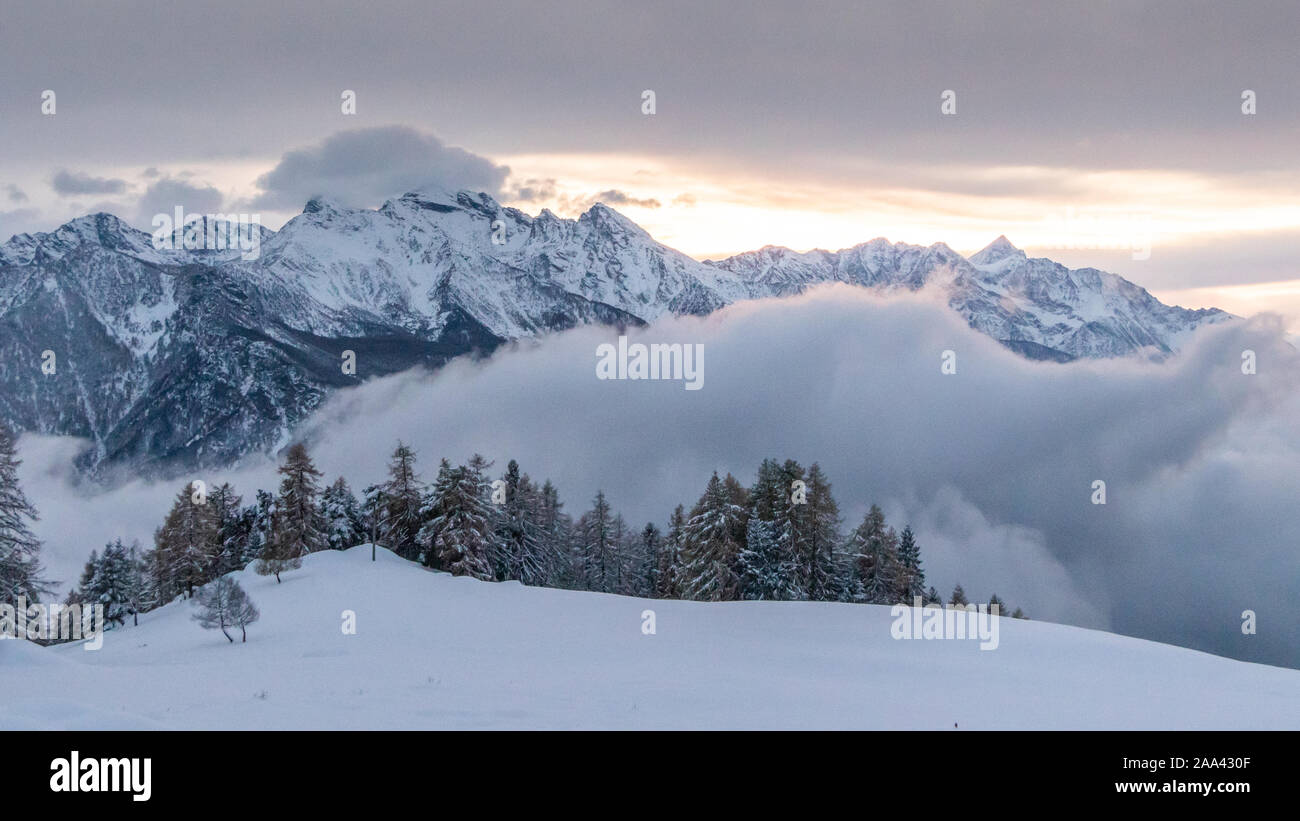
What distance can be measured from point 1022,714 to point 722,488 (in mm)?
35960

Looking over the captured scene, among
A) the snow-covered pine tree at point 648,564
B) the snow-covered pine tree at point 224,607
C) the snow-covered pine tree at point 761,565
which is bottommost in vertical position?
the snow-covered pine tree at point 648,564

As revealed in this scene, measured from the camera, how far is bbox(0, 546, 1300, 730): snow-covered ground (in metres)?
16.3

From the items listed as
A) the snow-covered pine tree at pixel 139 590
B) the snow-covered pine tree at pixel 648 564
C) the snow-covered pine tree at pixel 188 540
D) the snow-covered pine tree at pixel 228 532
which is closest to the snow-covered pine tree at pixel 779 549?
the snow-covered pine tree at pixel 648 564

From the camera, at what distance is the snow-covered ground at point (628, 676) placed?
16.3m

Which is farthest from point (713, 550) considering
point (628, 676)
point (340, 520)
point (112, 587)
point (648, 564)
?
point (112, 587)

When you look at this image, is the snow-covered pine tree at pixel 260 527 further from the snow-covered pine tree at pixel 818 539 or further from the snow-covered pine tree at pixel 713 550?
the snow-covered pine tree at pixel 818 539

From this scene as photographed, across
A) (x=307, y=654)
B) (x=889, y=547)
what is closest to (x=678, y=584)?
(x=889, y=547)

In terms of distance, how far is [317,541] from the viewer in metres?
61.7

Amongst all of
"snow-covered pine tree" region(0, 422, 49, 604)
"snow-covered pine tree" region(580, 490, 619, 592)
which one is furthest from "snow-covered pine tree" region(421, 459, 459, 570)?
"snow-covered pine tree" region(580, 490, 619, 592)

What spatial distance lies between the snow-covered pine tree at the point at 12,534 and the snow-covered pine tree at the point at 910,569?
147 ft

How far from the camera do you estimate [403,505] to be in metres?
59.2

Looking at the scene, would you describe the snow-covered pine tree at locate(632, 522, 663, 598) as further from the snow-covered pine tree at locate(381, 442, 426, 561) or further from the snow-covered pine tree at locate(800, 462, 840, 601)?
the snow-covered pine tree at locate(800, 462, 840, 601)

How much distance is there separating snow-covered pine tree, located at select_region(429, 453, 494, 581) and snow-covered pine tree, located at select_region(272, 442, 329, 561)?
11.1 m

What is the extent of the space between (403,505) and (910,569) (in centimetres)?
3547
